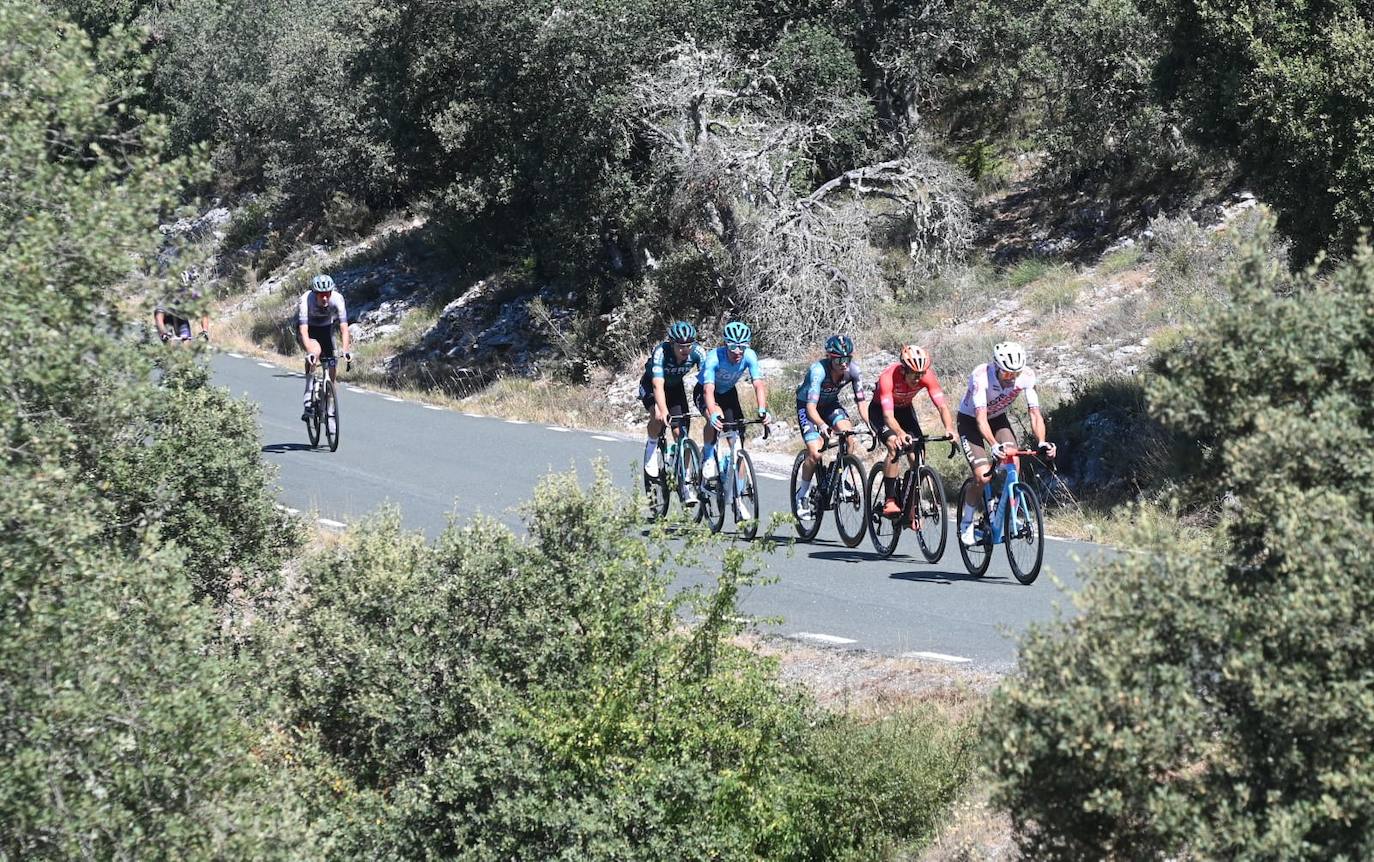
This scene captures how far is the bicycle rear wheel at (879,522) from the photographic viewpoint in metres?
14.1

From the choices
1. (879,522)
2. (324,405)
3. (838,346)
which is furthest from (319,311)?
(879,522)

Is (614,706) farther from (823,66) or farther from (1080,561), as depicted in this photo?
(823,66)

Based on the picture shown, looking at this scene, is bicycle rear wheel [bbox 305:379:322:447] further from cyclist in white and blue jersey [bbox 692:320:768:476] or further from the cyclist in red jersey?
the cyclist in red jersey

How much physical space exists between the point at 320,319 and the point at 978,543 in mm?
9660

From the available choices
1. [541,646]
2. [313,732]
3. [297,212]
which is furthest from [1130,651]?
[297,212]

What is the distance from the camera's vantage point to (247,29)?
5128 centimetres

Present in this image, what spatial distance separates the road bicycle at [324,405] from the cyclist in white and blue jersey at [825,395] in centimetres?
768

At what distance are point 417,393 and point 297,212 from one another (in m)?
21.5

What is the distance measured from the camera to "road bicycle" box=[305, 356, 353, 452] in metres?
19.5

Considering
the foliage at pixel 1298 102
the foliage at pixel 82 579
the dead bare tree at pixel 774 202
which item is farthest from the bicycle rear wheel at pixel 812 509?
the dead bare tree at pixel 774 202

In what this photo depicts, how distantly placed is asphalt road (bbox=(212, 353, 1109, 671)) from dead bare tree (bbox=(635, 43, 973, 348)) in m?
4.98

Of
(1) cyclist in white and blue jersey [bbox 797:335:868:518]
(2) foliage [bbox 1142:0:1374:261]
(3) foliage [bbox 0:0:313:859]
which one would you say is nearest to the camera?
(3) foliage [bbox 0:0:313:859]

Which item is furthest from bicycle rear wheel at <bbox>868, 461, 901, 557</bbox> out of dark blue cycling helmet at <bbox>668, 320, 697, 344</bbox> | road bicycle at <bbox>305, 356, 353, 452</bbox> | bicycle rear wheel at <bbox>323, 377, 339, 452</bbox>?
bicycle rear wheel at <bbox>323, 377, 339, 452</bbox>

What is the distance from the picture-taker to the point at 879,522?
565 inches
